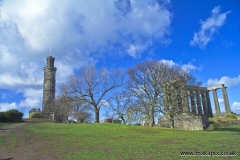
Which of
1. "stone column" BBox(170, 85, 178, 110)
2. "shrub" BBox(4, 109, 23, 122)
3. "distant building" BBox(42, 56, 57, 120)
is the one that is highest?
"distant building" BBox(42, 56, 57, 120)

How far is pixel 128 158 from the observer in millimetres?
9305

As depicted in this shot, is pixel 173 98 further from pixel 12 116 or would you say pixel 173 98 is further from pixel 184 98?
pixel 12 116

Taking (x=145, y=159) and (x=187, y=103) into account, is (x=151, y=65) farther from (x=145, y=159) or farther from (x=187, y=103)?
(x=145, y=159)

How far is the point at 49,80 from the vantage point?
76688 mm

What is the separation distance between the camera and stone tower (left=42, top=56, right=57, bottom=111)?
2950 inches

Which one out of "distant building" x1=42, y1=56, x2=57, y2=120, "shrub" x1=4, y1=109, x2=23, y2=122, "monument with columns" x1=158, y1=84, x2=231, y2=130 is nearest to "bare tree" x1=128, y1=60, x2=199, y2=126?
"monument with columns" x1=158, y1=84, x2=231, y2=130

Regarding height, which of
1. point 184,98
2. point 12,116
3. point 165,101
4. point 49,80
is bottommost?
point 12,116

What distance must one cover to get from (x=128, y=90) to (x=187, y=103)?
11.5 meters

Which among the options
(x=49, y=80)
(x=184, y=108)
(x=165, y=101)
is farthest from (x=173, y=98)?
(x=49, y=80)

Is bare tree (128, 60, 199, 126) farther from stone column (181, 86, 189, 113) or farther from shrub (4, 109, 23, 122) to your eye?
shrub (4, 109, 23, 122)

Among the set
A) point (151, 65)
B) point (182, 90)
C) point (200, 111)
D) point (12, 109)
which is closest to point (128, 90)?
point (151, 65)

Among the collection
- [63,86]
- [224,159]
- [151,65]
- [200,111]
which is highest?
[151,65]

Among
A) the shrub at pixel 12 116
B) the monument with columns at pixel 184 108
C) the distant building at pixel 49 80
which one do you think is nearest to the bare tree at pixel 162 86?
the monument with columns at pixel 184 108

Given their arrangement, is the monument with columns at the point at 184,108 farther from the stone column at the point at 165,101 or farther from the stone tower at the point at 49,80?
the stone tower at the point at 49,80
